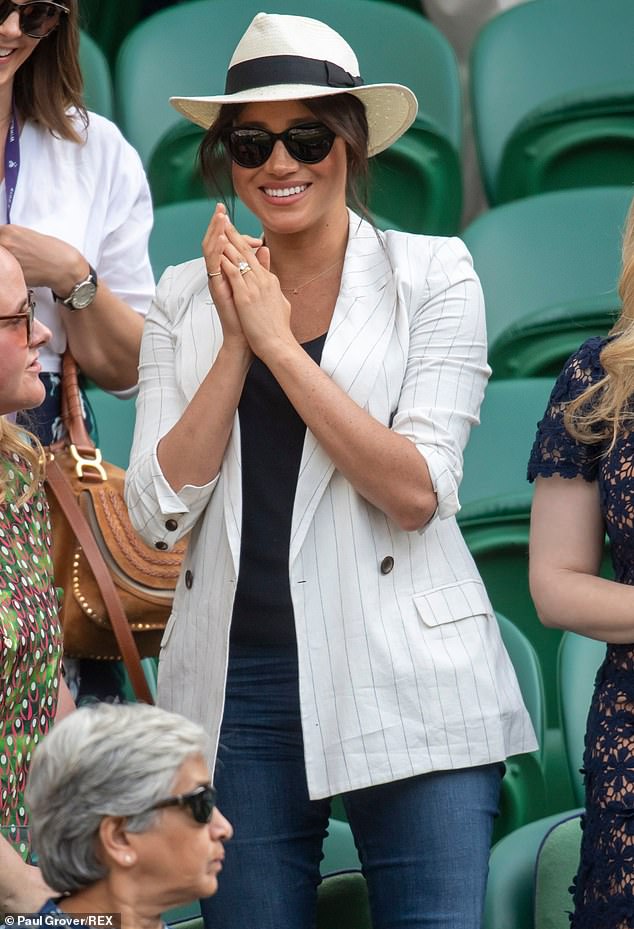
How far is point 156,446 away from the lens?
238 centimetres

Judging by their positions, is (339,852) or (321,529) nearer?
(321,529)

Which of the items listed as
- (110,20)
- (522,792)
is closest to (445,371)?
(522,792)

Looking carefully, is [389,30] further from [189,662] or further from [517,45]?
[189,662]

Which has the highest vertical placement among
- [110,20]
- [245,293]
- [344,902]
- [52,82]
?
→ [110,20]

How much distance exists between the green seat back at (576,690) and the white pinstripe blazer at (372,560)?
533mm

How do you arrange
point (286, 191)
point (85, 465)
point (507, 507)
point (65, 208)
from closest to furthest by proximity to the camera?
point (286, 191)
point (85, 465)
point (65, 208)
point (507, 507)

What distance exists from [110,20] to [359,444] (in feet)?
11.1

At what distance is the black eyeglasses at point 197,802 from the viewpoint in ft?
5.63

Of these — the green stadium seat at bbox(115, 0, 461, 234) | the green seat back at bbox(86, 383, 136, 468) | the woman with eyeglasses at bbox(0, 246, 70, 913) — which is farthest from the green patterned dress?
the green stadium seat at bbox(115, 0, 461, 234)

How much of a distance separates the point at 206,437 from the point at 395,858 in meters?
0.62

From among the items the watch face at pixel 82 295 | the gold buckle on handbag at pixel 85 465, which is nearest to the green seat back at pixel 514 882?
the gold buckle on handbag at pixel 85 465

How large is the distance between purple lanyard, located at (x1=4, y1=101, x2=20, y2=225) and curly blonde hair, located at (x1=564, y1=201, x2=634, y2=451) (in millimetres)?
934

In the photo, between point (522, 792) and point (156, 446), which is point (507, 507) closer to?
point (522, 792)

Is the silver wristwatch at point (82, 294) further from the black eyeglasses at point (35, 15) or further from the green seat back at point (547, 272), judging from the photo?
the green seat back at point (547, 272)
